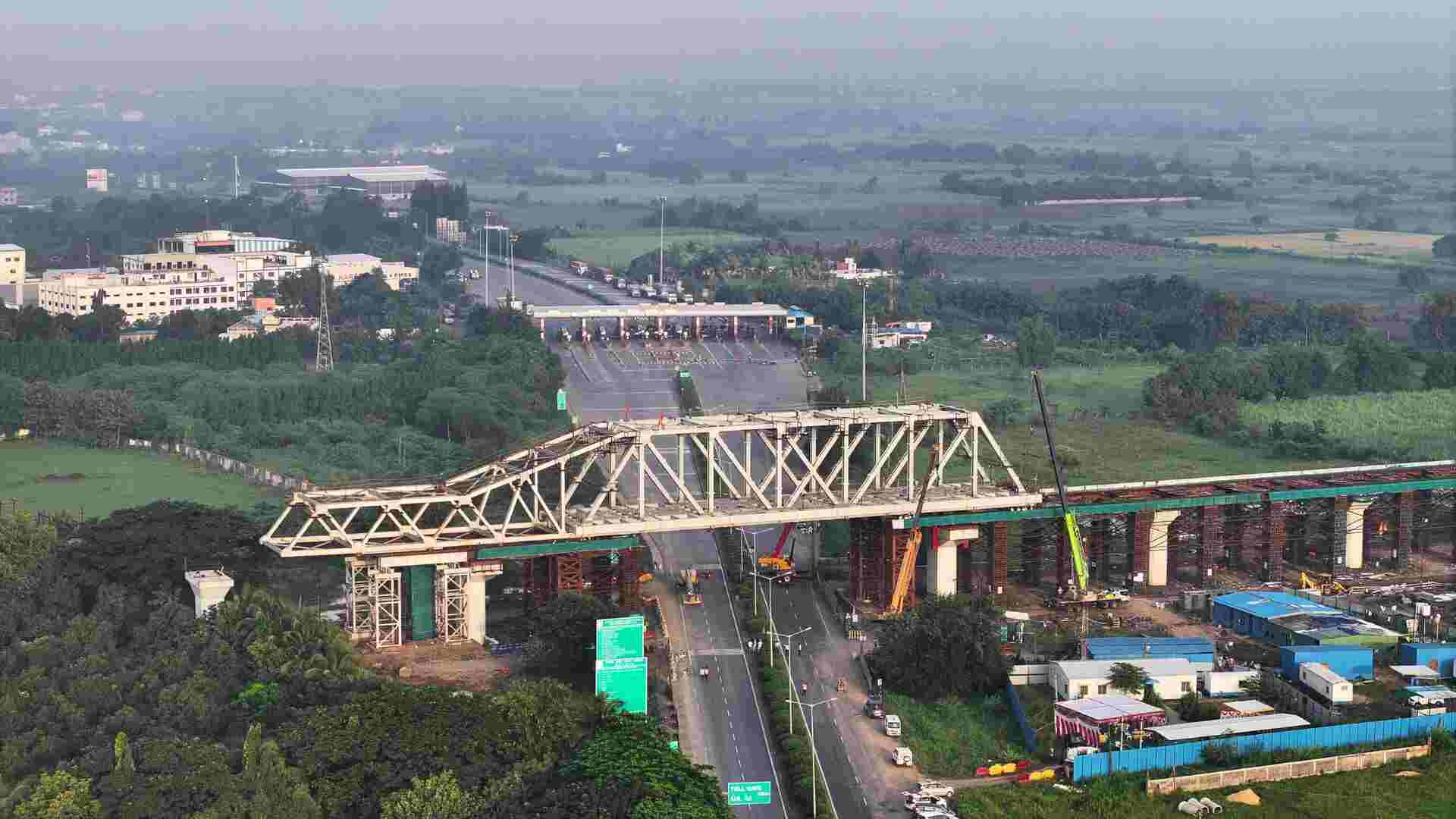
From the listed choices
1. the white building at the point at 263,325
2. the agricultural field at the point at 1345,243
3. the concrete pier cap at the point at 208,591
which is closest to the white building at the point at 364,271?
the white building at the point at 263,325

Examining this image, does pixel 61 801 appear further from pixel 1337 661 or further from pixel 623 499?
pixel 1337 661

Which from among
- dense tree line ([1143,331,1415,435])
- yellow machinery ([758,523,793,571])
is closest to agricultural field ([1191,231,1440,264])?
dense tree line ([1143,331,1415,435])

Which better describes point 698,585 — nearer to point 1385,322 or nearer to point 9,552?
point 9,552

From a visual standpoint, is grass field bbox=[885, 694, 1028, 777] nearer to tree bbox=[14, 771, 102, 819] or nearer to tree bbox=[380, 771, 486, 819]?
tree bbox=[380, 771, 486, 819]

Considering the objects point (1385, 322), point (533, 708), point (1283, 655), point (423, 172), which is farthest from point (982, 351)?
point (423, 172)

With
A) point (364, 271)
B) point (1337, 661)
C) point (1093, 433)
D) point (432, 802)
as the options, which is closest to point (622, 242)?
point (364, 271)
